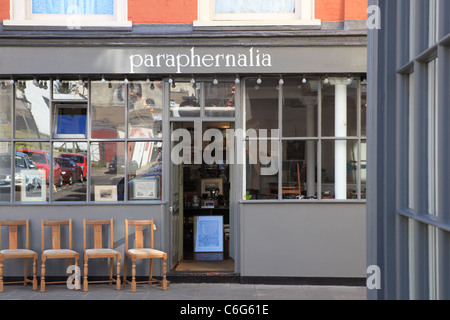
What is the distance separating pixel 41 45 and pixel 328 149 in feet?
15.4

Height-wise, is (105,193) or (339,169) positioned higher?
(339,169)

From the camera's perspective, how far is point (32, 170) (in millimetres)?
8164

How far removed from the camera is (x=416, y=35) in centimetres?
413

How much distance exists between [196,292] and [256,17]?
438 centimetres

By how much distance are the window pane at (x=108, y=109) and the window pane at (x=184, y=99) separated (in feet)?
2.61

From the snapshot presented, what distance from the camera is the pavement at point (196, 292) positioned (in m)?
7.30

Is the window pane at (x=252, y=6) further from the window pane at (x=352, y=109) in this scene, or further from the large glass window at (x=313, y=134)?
the window pane at (x=352, y=109)

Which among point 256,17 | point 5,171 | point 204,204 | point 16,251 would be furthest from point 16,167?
point 256,17

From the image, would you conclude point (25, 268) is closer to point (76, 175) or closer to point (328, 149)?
point (76, 175)

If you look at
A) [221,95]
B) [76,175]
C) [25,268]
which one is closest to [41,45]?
[76,175]

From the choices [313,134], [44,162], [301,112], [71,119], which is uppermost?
[301,112]

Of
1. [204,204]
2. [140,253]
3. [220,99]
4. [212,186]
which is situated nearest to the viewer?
[140,253]

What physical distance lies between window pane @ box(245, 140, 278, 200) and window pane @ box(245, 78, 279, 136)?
0.80 feet

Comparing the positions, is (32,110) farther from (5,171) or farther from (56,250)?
(56,250)
